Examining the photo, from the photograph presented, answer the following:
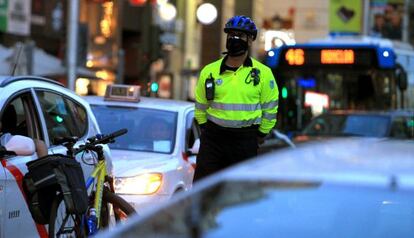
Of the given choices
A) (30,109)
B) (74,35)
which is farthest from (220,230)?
(74,35)

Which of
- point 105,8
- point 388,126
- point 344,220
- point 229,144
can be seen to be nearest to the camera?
point 344,220

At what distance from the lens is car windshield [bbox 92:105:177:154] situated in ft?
27.1

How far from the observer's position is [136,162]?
7648 mm

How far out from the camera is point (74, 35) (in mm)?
18156

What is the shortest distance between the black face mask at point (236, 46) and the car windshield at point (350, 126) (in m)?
6.90

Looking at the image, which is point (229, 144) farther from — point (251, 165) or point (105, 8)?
point (105, 8)

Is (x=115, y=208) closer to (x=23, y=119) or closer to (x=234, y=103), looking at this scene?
(x=23, y=119)

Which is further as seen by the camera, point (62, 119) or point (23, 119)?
point (62, 119)

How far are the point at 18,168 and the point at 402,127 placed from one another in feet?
29.0

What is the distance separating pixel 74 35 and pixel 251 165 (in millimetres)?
15563

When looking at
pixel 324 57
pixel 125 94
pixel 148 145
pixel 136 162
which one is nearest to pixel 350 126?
pixel 324 57

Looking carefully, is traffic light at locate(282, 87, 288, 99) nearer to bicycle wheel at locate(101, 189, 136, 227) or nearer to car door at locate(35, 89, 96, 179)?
car door at locate(35, 89, 96, 179)

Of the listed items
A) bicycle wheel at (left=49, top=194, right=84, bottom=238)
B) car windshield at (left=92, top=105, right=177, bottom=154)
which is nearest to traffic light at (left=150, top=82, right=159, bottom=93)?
car windshield at (left=92, top=105, right=177, bottom=154)

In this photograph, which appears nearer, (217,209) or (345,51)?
(217,209)
